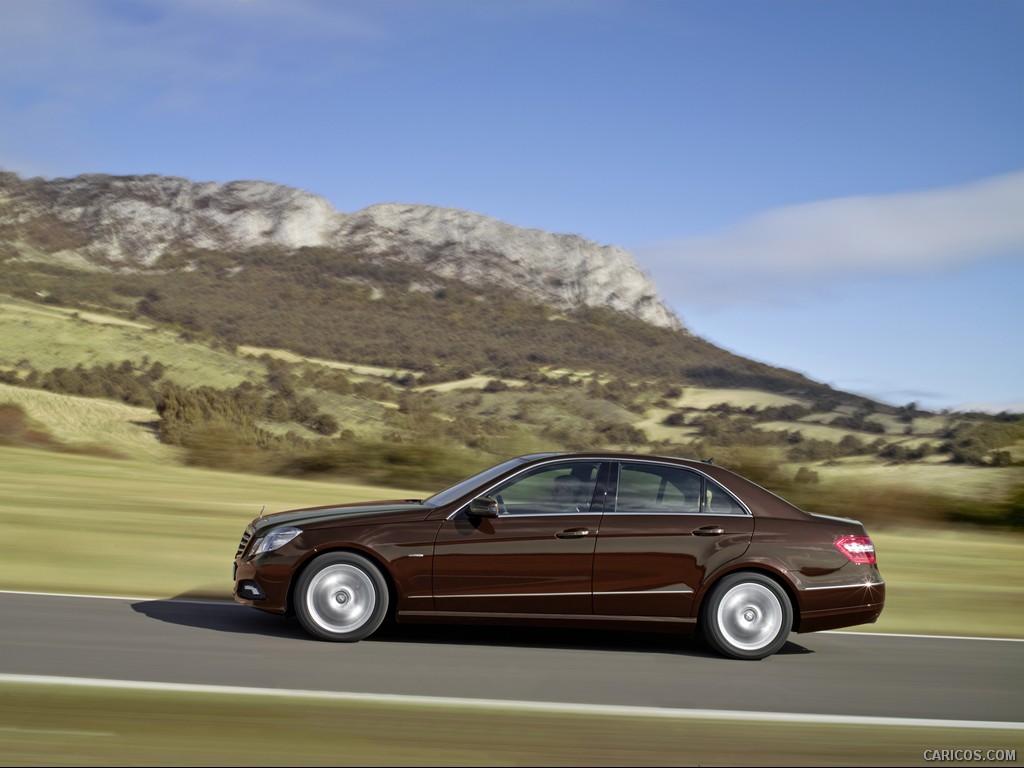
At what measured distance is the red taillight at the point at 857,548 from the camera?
27.0 ft

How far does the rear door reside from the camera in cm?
796

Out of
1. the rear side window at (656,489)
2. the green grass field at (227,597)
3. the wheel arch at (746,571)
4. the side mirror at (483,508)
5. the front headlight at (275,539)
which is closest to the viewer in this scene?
the green grass field at (227,597)

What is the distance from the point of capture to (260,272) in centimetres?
10931

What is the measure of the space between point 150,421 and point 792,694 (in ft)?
119

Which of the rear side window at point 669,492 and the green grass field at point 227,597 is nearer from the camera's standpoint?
the green grass field at point 227,597

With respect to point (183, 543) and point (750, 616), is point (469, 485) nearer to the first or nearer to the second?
point (750, 616)

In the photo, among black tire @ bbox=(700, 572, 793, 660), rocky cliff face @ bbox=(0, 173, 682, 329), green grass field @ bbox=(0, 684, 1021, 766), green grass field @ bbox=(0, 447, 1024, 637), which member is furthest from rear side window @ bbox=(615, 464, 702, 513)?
rocky cliff face @ bbox=(0, 173, 682, 329)

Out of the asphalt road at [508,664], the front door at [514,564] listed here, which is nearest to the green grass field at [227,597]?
the asphalt road at [508,664]

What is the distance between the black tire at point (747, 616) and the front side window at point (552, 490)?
119cm

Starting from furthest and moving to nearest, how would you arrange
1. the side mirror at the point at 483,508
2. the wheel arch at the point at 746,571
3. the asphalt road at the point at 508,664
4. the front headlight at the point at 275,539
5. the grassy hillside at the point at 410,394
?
the grassy hillside at the point at 410,394 < the wheel arch at the point at 746,571 < the front headlight at the point at 275,539 < the side mirror at the point at 483,508 < the asphalt road at the point at 508,664

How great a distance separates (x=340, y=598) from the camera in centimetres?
789

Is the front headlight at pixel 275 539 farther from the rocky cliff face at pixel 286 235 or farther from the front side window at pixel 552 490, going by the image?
the rocky cliff face at pixel 286 235

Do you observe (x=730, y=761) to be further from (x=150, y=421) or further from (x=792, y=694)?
(x=150, y=421)

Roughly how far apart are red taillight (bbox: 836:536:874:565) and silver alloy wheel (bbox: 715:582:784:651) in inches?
25.2
